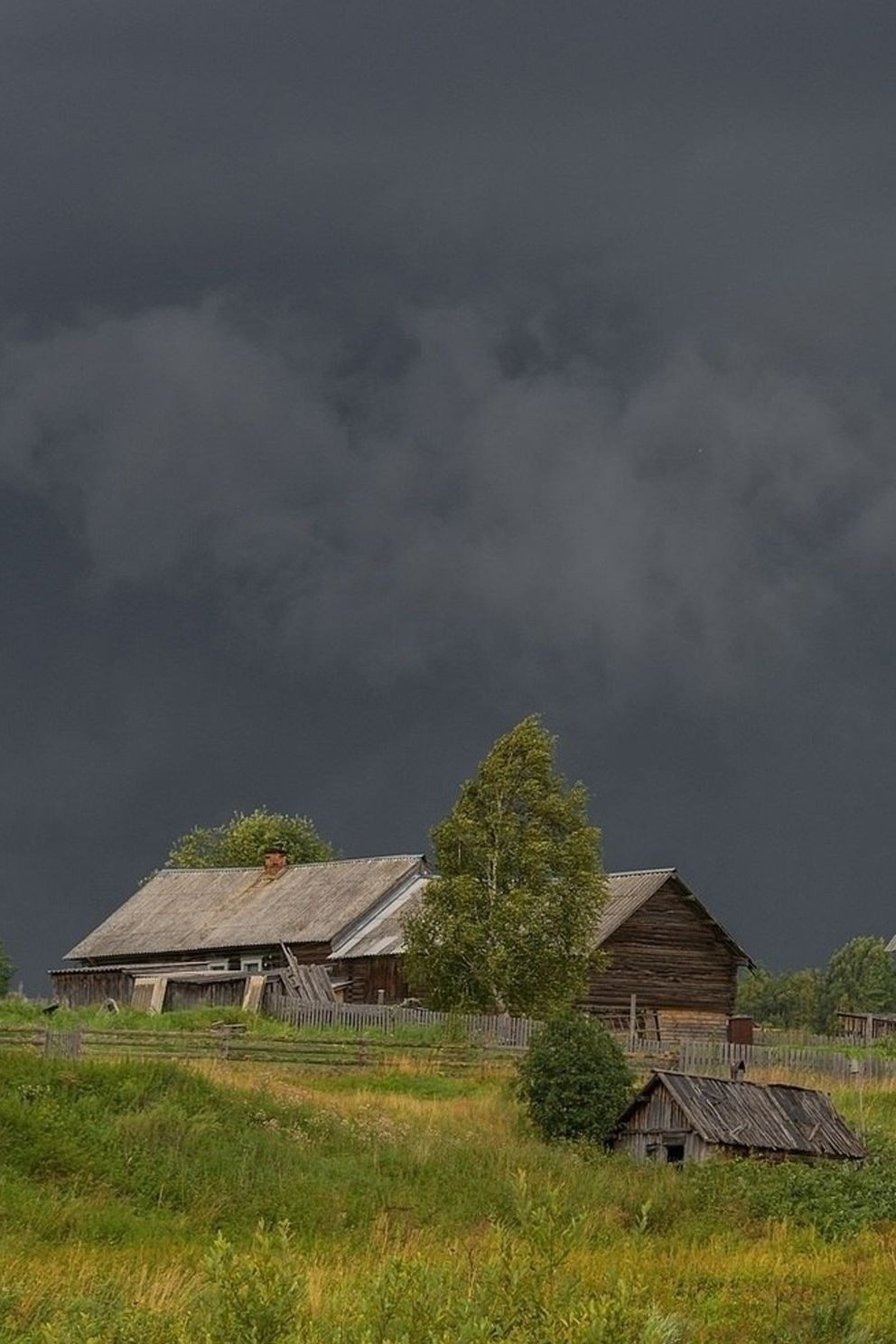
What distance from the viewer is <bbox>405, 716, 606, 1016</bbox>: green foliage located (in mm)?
60875

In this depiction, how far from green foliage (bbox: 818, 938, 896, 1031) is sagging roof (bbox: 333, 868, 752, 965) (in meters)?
79.2

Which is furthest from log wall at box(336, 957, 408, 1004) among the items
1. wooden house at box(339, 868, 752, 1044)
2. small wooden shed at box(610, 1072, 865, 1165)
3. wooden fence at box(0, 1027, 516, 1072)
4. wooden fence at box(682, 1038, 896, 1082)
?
small wooden shed at box(610, 1072, 865, 1165)

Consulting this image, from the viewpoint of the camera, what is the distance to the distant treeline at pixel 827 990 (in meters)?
148

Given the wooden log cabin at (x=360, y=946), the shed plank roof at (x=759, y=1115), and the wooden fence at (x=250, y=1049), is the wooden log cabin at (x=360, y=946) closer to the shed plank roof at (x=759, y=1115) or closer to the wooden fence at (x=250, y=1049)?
the wooden fence at (x=250, y=1049)

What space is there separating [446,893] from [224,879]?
74.5 ft

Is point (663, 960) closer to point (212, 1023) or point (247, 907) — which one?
point (247, 907)

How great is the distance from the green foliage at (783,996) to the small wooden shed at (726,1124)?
119968mm

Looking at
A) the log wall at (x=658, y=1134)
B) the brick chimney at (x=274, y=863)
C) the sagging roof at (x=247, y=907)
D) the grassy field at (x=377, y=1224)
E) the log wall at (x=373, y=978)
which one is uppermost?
the brick chimney at (x=274, y=863)

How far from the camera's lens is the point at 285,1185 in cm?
3027

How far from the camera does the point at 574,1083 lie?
39.5 m

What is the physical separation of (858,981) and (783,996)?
11.8 metres

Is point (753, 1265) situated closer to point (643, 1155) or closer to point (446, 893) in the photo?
point (643, 1155)

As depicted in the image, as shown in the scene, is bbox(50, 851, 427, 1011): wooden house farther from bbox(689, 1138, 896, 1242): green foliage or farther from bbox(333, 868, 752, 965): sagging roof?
bbox(689, 1138, 896, 1242): green foliage

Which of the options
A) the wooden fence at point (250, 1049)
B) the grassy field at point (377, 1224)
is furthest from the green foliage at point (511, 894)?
the grassy field at point (377, 1224)
